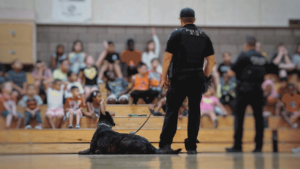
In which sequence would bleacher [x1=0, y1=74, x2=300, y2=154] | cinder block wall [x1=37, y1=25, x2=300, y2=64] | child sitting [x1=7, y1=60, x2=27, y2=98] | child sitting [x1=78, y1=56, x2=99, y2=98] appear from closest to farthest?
bleacher [x1=0, y1=74, x2=300, y2=154], child sitting [x1=78, y1=56, x2=99, y2=98], child sitting [x1=7, y1=60, x2=27, y2=98], cinder block wall [x1=37, y1=25, x2=300, y2=64]

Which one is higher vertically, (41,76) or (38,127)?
(41,76)

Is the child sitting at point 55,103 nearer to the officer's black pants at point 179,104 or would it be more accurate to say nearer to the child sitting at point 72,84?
the child sitting at point 72,84

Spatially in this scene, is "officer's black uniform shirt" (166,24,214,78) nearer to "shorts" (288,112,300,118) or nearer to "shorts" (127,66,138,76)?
"shorts" (288,112,300,118)

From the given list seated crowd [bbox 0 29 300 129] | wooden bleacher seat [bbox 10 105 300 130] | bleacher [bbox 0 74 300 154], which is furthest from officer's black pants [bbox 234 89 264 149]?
seated crowd [bbox 0 29 300 129]

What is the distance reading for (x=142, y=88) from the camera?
5.14 metres

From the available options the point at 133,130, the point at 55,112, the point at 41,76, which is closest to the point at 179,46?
the point at 133,130

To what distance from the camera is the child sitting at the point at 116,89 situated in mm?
4445

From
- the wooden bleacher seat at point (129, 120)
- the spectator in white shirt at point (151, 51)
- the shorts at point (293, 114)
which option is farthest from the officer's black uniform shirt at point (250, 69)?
the spectator in white shirt at point (151, 51)

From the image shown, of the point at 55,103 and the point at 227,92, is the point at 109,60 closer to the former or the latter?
the point at 55,103

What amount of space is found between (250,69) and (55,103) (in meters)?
2.95

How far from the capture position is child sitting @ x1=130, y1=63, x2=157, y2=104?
15.2ft

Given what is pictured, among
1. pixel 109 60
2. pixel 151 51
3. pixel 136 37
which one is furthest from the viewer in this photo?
pixel 136 37

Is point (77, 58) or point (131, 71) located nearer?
point (131, 71)

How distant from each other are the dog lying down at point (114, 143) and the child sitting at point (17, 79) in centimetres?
292
